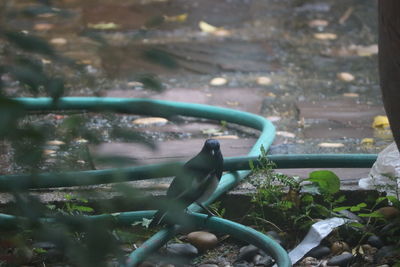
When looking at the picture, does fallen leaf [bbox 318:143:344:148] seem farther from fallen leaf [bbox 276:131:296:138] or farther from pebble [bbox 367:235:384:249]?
pebble [bbox 367:235:384:249]

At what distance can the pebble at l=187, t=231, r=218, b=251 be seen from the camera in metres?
2.70

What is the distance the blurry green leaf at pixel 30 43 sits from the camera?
3.82ft

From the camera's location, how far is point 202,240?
8.85ft

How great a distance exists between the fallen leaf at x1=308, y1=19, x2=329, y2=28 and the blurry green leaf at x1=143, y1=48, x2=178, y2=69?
4579 mm

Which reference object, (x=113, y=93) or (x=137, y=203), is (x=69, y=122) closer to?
(x=137, y=203)

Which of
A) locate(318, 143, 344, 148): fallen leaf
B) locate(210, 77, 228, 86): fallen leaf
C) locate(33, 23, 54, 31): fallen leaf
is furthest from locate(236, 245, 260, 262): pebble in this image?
locate(33, 23, 54, 31): fallen leaf

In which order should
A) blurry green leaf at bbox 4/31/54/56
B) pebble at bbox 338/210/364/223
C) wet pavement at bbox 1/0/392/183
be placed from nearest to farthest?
blurry green leaf at bbox 4/31/54/56
pebble at bbox 338/210/364/223
wet pavement at bbox 1/0/392/183

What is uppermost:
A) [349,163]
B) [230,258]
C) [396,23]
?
[396,23]

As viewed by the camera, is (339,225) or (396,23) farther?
(339,225)

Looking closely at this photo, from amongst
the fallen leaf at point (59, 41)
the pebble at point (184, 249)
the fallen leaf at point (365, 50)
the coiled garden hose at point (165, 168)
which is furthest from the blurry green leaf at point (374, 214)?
the fallen leaf at point (59, 41)

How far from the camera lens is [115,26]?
544cm

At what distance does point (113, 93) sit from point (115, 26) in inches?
50.9

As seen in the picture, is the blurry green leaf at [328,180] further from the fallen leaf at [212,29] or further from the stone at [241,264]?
the fallen leaf at [212,29]

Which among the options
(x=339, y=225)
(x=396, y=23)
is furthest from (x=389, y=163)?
(x=396, y=23)
